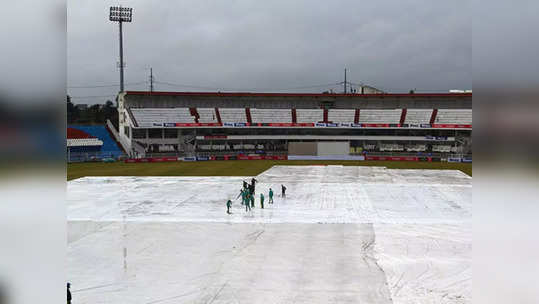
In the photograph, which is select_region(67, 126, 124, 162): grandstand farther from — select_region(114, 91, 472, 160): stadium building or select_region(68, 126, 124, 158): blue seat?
select_region(114, 91, 472, 160): stadium building

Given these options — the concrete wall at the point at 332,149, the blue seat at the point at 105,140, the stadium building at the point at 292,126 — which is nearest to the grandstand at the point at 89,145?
the blue seat at the point at 105,140

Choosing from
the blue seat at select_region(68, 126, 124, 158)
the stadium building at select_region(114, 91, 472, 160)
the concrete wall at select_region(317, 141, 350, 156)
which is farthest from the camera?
the stadium building at select_region(114, 91, 472, 160)

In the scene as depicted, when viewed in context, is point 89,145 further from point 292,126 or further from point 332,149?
point 332,149

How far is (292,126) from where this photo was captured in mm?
79000

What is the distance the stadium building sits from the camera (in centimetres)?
7712

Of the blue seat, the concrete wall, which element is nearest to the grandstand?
the blue seat

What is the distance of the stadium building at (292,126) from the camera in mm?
77125

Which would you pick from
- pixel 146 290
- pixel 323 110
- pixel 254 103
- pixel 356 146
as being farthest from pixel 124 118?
pixel 146 290

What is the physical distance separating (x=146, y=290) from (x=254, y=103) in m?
75.6

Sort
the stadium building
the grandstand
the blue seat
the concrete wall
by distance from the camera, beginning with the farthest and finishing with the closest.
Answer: the stadium building
the blue seat
the concrete wall
the grandstand

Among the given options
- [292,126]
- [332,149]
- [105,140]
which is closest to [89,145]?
[105,140]
